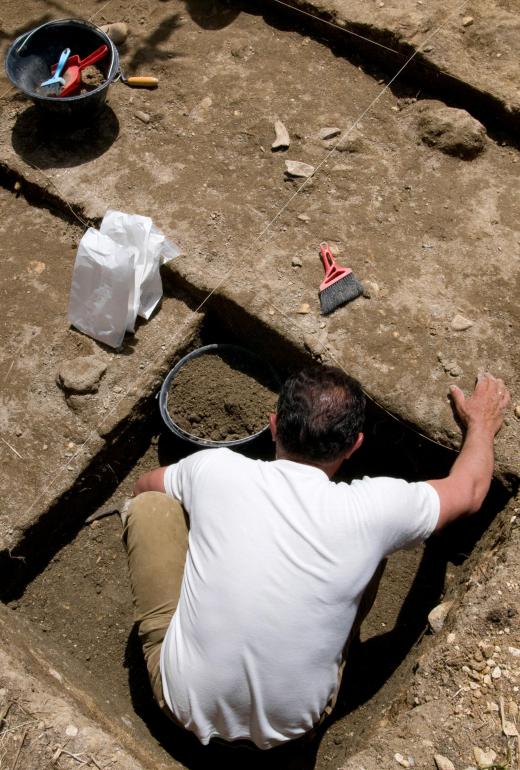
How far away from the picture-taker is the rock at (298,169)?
10.7 ft

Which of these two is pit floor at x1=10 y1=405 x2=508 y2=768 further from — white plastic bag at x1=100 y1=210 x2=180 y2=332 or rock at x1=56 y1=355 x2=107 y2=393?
white plastic bag at x1=100 y1=210 x2=180 y2=332

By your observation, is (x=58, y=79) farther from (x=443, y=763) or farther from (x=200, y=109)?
(x=443, y=763)

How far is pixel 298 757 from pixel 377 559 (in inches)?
40.9

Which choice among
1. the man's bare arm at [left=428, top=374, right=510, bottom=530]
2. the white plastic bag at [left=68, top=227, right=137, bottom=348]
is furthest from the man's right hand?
the white plastic bag at [left=68, top=227, right=137, bottom=348]

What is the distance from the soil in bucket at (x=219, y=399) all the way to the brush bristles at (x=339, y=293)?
40 cm

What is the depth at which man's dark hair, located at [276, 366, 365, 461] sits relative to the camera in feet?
6.82

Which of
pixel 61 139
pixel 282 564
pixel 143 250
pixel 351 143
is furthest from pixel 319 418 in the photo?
pixel 61 139

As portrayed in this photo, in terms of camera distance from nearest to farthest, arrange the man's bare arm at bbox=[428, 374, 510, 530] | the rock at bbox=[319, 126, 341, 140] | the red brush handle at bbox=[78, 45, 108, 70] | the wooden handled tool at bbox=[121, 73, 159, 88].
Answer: the man's bare arm at bbox=[428, 374, 510, 530], the rock at bbox=[319, 126, 341, 140], the red brush handle at bbox=[78, 45, 108, 70], the wooden handled tool at bbox=[121, 73, 159, 88]

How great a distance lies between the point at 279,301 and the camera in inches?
116

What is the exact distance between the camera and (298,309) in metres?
Answer: 2.92

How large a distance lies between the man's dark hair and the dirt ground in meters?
0.65

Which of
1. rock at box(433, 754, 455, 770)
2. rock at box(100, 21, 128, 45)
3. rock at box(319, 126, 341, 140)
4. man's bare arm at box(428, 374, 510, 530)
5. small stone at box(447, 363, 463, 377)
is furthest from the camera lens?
rock at box(100, 21, 128, 45)

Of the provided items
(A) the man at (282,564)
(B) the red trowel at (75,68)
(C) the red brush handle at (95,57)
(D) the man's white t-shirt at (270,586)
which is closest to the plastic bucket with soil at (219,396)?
(A) the man at (282,564)

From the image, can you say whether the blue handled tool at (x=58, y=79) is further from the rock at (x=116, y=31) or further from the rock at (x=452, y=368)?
the rock at (x=452, y=368)
